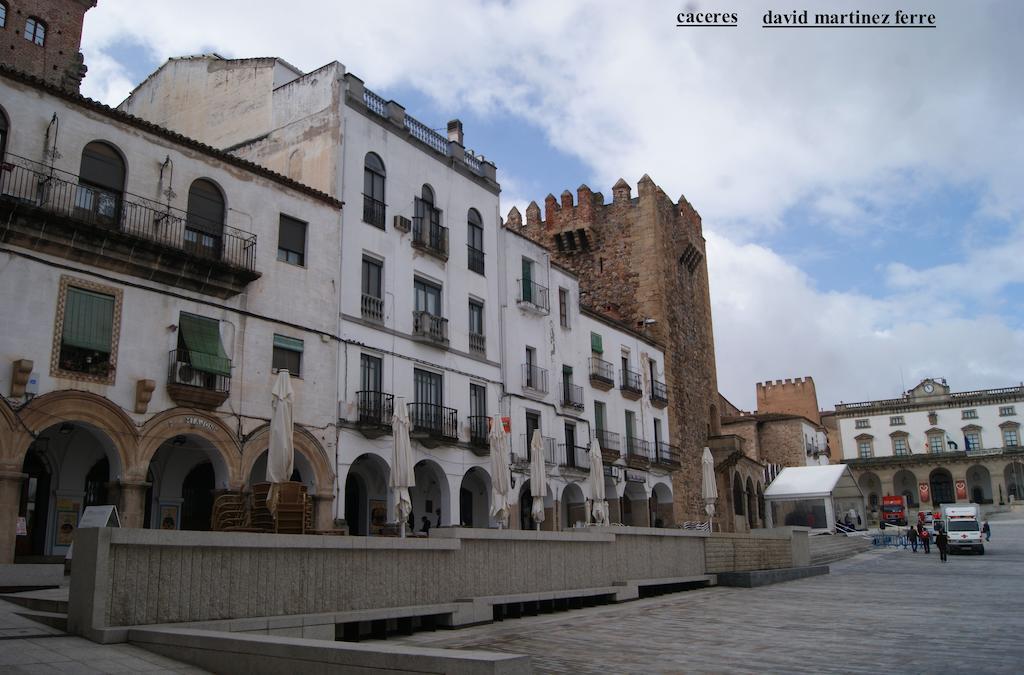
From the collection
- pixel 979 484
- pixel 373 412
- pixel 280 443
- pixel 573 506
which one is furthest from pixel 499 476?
pixel 979 484

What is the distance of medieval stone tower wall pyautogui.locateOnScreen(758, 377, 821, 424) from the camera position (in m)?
90.0

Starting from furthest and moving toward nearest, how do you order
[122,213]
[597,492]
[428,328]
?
[597,492] → [428,328] → [122,213]

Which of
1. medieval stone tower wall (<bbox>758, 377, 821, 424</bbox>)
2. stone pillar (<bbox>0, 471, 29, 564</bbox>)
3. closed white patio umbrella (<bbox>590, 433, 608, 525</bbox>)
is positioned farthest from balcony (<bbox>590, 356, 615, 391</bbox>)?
medieval stone tower wall (<bbox>758, 377, 821, 424</bbox>)

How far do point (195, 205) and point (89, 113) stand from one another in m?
3.14

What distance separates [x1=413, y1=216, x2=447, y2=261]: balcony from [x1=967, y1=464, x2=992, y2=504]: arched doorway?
79.9 metres

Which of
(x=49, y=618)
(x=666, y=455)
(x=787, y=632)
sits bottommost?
(x=787, y=632)

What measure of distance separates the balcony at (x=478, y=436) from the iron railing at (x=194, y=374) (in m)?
9.41

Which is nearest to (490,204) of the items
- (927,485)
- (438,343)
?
(438,343)

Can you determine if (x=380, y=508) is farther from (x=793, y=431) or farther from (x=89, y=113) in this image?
(x=793, y=431)

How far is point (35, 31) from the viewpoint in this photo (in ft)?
136

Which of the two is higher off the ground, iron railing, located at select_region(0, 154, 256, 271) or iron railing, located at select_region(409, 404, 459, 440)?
iron railing, located at select_region(0, 154, 256, 271)

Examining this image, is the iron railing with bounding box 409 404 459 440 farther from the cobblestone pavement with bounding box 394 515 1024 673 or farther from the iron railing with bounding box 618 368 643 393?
the iron railing with bounding box 618 368 643 393

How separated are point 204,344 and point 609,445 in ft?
66.6

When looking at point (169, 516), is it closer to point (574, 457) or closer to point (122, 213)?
point (122, 213)
